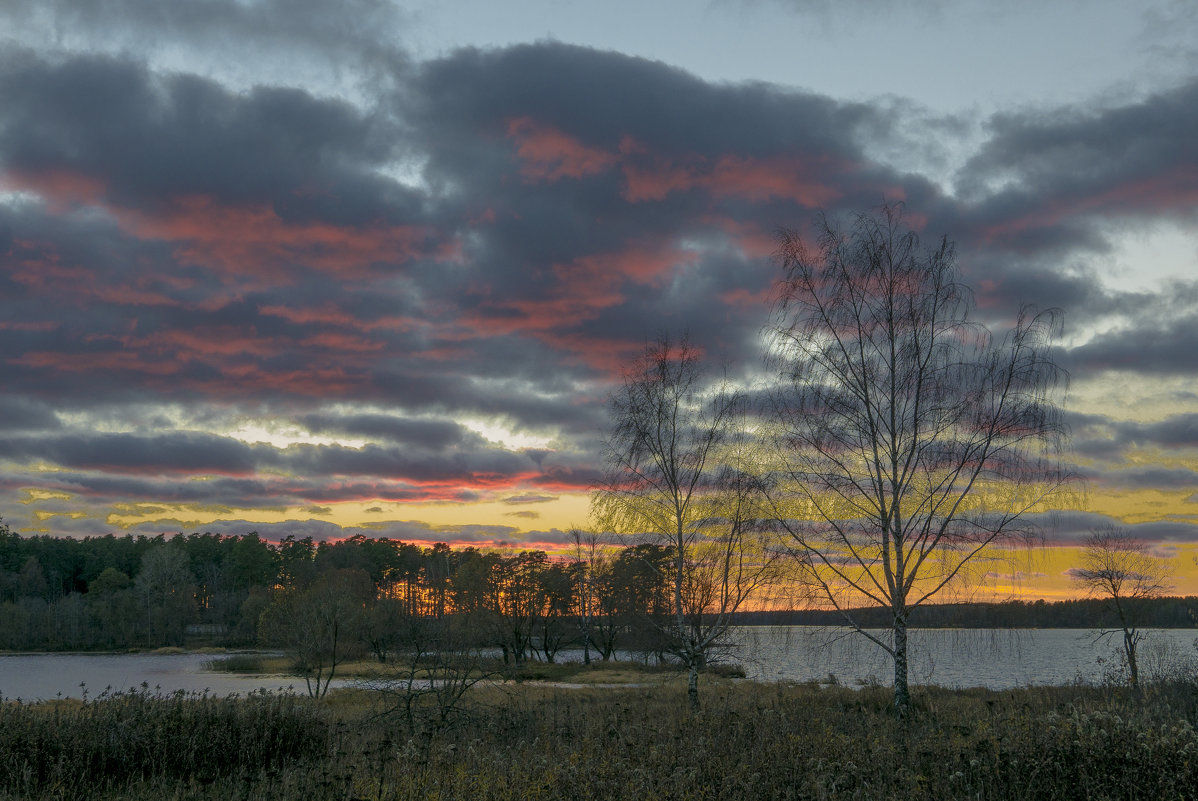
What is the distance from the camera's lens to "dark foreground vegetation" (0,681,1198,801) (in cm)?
898

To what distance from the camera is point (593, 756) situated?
38.1 feet

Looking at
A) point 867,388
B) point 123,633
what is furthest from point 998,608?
point 123,633

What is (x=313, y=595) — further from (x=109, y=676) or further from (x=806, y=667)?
(x=806, y=667)

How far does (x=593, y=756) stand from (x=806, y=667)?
63211 millimetres

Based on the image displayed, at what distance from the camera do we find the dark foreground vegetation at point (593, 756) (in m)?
8.98

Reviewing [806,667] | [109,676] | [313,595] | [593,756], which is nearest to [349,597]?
[313,595]

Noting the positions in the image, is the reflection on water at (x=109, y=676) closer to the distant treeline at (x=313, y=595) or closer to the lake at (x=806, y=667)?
the lake at (x=806, y=667)

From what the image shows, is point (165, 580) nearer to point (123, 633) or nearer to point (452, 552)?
point (123, 633)

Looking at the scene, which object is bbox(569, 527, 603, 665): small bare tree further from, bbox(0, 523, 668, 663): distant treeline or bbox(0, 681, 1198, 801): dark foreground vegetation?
bbox(0, 681, 1198, 801): dark foreground vegetation

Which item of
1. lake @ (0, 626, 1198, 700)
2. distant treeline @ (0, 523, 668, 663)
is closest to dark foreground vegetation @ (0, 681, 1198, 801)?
lake @ (0, 626, 1198, 700)

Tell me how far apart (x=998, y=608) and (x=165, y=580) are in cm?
12900

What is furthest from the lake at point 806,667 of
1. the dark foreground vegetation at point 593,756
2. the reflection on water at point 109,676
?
the dark foreground vegetation at point 593,756

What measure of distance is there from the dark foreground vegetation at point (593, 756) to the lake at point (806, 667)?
2.81 m

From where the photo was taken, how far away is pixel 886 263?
18.5m
